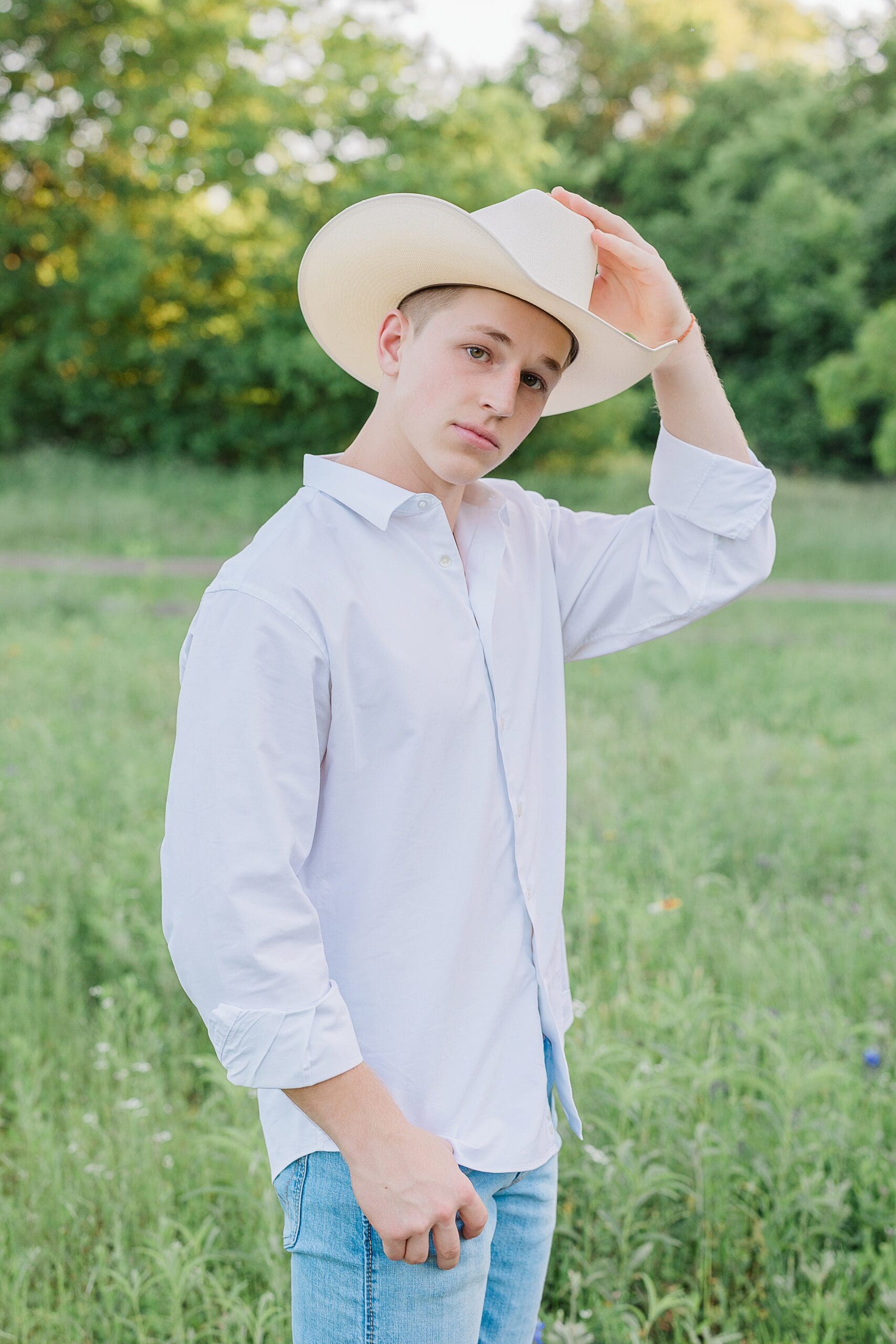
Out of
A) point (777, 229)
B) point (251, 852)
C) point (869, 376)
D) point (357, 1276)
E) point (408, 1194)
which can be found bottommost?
point (357, 1276)

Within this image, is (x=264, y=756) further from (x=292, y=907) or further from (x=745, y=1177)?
(x=745, y=1177)

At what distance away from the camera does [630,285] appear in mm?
1756

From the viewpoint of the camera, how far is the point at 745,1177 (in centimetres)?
268

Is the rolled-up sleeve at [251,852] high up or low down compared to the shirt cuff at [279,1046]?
up

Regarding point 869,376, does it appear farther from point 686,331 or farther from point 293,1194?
point 293,1194

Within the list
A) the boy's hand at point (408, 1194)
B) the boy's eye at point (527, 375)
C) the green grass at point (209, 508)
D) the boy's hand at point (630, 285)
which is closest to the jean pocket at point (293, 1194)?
the boy's hand at point (408, 1194)

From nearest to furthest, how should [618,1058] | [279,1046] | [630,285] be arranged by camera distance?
[279,1046]
[630,285]
[618,1058]

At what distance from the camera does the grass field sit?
2.41 m

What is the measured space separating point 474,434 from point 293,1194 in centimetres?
96

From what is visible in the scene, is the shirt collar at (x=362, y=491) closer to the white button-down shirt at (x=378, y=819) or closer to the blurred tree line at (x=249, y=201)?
the white button-down shirt at (x=378, y=819)

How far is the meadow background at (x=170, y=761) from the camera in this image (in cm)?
252

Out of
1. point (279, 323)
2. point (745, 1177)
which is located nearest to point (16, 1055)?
point (745, 1177)

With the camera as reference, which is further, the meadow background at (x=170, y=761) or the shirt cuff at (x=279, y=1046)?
the meadow background at (x=170, y=761)

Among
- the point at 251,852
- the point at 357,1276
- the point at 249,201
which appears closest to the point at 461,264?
the point at 251,852
